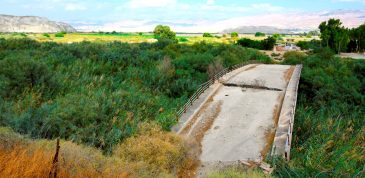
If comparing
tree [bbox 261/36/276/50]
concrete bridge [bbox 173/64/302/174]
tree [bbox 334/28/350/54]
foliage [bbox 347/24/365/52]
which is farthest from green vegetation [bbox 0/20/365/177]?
foliage [bbox 347/24/365/52]

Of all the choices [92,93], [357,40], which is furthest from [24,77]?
[357,40]

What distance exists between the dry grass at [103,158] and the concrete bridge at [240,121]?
38.8 inches

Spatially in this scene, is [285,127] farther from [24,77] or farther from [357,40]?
[357,40]

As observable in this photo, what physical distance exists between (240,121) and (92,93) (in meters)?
7.47

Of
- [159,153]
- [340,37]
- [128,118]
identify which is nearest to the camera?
[159,153]

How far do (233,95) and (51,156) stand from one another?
1261 centimetres

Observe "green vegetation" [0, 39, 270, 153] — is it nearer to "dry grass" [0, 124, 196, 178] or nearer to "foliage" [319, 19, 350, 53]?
"dry grass" [0, 124, 196, 178]

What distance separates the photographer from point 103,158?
977cm

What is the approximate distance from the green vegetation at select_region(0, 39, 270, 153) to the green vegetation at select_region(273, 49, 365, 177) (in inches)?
211

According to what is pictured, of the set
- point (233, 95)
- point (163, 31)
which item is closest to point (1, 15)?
point (163, 31)

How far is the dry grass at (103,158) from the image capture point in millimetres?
7207

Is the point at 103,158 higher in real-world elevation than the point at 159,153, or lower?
higher

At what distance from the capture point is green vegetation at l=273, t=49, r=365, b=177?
10680mm

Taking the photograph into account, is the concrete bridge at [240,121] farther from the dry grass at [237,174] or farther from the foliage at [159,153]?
the dry grass at [237,174]
